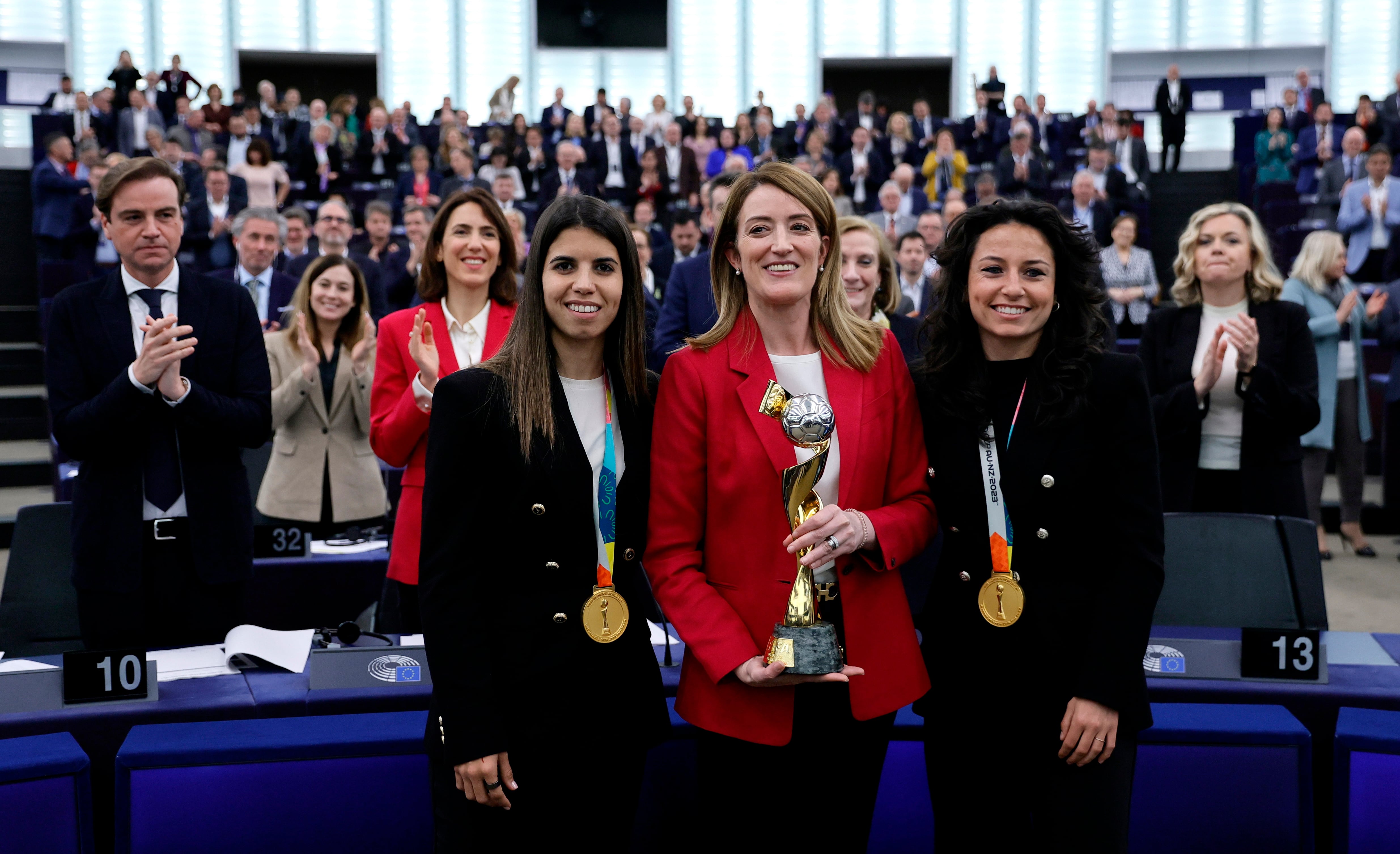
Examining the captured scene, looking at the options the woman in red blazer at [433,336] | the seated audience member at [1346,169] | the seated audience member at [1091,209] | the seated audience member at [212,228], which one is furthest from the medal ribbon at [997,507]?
the seated audience member at [1346,169]

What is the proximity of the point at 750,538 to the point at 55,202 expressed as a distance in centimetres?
946

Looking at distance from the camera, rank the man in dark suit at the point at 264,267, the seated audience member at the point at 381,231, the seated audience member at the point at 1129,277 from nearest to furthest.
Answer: the man in dark suit at the point at 264,267
the seated audience member at the point at 381,231
the seated audience member at the point at 1129,277

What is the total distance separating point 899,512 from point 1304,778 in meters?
1.02

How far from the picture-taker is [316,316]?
13.4ft

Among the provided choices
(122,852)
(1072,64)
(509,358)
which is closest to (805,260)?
(509,358)

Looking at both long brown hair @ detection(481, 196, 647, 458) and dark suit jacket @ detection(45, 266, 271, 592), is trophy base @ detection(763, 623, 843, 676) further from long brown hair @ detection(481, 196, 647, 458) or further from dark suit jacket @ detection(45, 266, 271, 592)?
dark suit jacket @ detection(45, 266, 271, 592)

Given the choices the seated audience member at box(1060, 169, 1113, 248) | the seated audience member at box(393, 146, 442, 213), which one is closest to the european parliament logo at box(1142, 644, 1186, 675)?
the seated audience member at box(1060, 169, 1113, 248)

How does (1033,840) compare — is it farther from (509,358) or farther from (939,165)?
(939,165)

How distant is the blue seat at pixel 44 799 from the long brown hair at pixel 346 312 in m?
2.35

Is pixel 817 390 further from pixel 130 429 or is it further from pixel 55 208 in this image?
pixel 55 208

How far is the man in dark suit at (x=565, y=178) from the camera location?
1052cm

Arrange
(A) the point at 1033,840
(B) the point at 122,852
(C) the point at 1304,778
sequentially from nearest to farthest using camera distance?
(A) the point at 1033,840, (B) the point at 122,852, (C) the point at 1304,778

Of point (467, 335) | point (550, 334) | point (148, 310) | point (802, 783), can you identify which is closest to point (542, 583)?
point (550, 334)

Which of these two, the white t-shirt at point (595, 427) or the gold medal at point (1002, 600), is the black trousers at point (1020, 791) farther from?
the white t-shirt at point (595, 427)
